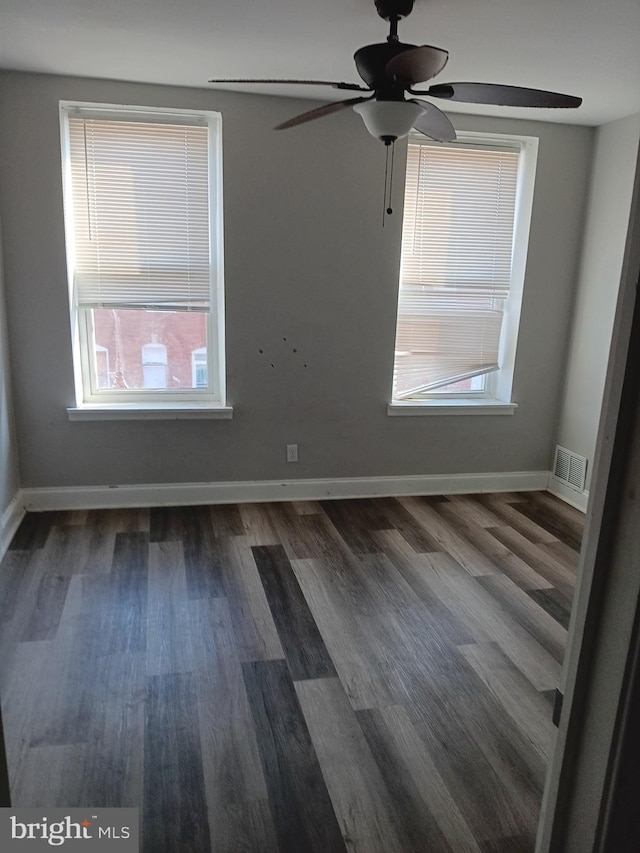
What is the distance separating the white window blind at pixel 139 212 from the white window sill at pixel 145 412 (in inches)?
24.1

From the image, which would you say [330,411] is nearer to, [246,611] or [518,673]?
[246,611]

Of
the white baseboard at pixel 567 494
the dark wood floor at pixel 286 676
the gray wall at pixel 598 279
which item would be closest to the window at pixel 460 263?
the gray wall at pixel 598 279

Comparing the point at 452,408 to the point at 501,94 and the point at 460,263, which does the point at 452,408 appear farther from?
the point at 501,94

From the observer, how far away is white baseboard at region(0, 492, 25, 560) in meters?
3.11

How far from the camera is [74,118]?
11.0ft

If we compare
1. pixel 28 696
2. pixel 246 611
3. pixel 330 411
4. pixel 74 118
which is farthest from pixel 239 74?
pixel 28 696

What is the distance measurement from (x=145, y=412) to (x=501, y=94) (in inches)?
101

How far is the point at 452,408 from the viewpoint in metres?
4.11

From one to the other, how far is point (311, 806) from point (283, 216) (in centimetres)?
304

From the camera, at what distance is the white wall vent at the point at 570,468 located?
407 centimetres

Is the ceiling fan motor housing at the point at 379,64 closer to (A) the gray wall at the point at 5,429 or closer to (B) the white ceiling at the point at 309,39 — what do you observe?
(B) the white ceiling at the point at 309,39

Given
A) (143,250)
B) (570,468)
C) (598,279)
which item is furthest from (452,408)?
(143,250)

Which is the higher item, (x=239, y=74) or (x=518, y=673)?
(x=239, y=74)

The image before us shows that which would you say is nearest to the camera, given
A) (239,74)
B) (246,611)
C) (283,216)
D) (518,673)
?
(518,673)
